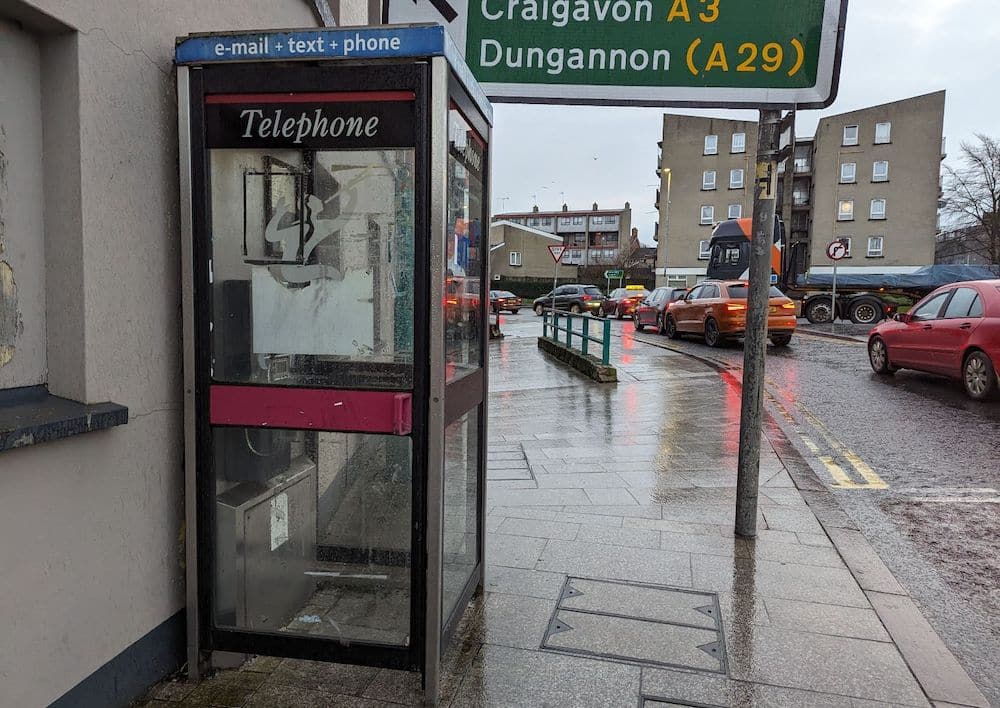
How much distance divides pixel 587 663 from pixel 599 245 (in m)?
83.7

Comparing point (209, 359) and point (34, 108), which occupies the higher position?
point (34, 108)

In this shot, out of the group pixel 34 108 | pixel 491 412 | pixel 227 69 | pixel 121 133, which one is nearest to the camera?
pixel 34 108

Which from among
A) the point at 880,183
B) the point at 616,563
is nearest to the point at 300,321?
the point at 616,563

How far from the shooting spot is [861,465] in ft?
22.3

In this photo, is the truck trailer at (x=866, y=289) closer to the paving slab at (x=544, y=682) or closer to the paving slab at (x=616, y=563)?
the paving slab at (x=616, y=563)

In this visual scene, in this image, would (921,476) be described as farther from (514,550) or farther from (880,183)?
(880,183)

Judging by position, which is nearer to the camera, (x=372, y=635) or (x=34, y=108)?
(x=34, y=108)

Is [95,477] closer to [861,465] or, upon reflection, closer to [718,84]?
[718,84]

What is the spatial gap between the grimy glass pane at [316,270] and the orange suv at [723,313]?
527 inches

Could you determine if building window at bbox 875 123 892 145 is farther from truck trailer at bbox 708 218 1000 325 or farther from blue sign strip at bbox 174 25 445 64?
blue sign strip at bbox 174 25 445 64

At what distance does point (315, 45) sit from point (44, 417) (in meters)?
1.55

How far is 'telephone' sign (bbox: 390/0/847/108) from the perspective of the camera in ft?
12.4

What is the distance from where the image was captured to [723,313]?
16.7m

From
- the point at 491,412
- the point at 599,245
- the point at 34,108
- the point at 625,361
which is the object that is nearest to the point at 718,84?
the point at 34,108
